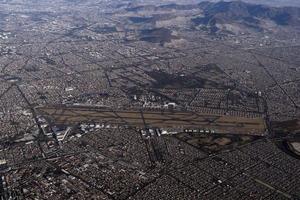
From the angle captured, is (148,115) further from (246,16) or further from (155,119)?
(246,16)

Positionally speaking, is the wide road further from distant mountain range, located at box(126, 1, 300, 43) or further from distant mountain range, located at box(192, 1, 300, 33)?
distant mountain range, located at box(192, 1, 300, 33)

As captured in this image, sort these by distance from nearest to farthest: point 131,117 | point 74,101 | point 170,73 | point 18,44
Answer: point 131,117 → point 74,101 → point 170,73 → point 18,44

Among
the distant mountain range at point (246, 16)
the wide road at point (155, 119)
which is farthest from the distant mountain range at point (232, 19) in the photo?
the wide road at point (155, 119)

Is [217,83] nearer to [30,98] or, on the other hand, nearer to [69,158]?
[30,98]

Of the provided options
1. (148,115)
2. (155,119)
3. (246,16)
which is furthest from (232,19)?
(155,119)

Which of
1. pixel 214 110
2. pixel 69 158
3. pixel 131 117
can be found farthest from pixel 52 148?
pixel 214 110

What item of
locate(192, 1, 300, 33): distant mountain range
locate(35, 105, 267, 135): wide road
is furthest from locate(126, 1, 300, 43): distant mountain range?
locate(35, 105, 267, 135): wide road
